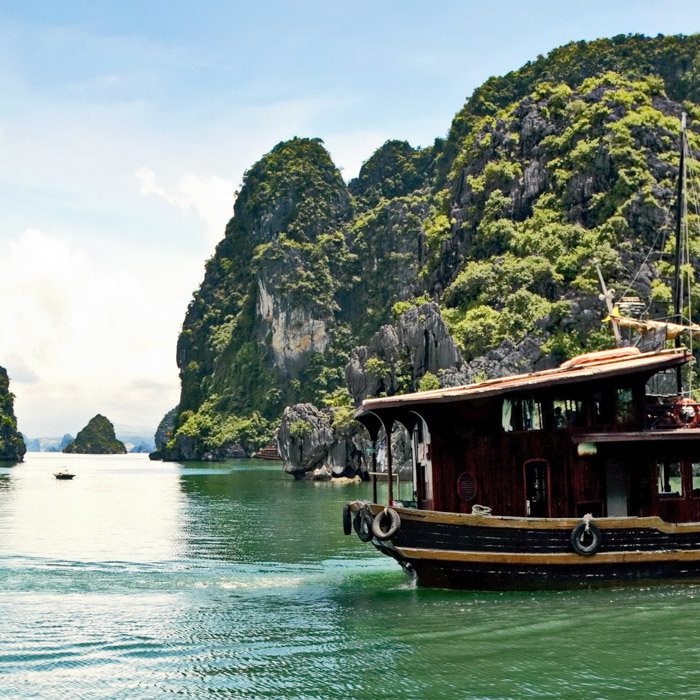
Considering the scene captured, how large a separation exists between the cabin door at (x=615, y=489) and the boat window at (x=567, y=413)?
1.01 metres

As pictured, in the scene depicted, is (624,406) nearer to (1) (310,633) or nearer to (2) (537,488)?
(2) (537,488)

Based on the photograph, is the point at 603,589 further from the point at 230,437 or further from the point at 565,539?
the point at 230,437

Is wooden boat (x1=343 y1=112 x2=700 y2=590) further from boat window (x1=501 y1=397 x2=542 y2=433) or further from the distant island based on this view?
the distant island

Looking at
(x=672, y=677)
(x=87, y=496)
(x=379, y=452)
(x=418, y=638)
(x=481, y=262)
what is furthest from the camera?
(x=481, y=262)

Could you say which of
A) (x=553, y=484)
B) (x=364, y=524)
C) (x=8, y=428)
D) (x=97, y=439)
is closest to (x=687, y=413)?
(x=553, y=484)

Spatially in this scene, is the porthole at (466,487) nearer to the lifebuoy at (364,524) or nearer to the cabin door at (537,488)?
the cabin door at (537,488)

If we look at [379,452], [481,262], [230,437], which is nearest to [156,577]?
[379,452]

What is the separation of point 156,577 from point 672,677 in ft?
37.9

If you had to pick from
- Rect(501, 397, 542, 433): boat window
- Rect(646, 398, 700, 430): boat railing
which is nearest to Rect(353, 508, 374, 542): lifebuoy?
Rect(501, 397, 542, 433): boat window

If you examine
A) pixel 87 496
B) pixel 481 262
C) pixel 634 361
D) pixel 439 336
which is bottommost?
pixel 87 496

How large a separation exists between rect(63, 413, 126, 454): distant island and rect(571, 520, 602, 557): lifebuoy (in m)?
181

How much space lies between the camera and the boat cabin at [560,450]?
16141 millimetres

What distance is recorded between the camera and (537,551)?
1556 cm

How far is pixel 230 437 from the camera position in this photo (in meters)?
122
